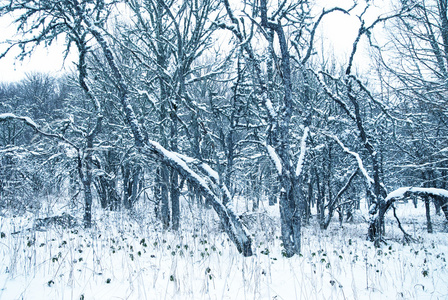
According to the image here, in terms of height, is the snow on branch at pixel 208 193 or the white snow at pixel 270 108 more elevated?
the white snow at pixel 270 108

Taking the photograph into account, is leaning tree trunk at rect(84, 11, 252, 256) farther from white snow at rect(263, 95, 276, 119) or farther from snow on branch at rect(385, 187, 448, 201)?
snow on branch at rect(385, 187, 448, 201)

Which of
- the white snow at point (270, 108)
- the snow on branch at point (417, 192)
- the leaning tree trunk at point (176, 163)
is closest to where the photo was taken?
the leaning tree trunk at point (176, 163)

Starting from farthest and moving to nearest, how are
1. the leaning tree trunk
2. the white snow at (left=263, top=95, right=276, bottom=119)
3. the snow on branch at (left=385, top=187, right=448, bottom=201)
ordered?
the snow on branch at (left=385, top=187, right=448, bottom=201)
the white snow at (left=263, top=95, right=276, bottom=119)
the leaning tree trunk

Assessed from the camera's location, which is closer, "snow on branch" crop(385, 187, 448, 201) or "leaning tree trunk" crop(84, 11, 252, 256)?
"leaning tree trunk" crop(84, 11, 252, 256)

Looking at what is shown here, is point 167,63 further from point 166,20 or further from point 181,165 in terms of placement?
point 181,165

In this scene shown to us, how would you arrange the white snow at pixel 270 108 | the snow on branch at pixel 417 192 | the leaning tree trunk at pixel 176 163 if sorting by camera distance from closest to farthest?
the leaning tree trunk at pixel 176 163 → the white snow at pixel 270 108 → the snow on branch at pixel 417 192

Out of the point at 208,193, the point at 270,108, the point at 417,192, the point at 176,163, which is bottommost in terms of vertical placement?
the point at 417,192

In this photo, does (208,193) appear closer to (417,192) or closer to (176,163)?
(176,163)

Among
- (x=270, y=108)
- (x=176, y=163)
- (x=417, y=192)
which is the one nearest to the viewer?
(x=176, y=163)

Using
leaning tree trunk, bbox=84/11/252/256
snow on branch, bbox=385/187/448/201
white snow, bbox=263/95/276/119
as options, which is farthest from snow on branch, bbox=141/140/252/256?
snow on branch, bbox=385/187/448/201

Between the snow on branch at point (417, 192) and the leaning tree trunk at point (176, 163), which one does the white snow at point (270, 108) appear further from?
the snow on branch at point (417, 192)

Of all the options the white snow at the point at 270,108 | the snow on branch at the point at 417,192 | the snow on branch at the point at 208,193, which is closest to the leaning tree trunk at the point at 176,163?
the snow on branch at the point at 208,193

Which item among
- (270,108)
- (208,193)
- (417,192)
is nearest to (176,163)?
(208,193)

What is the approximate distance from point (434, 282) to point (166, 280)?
405cm
